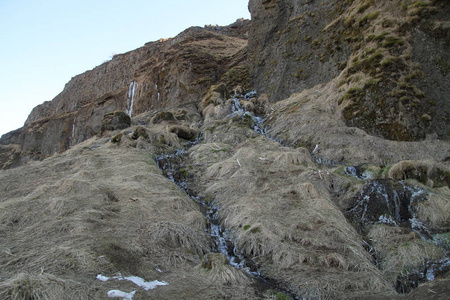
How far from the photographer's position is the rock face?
5.25m

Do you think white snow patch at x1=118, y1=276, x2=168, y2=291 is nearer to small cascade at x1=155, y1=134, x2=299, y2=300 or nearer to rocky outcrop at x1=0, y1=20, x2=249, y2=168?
small cascade at x1=155, y1=134, x2=299, y2=300

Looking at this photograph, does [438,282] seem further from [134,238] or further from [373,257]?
[134,238]

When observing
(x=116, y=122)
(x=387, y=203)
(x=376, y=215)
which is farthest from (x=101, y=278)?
(x=116, y=122)

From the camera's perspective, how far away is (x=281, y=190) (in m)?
8.93

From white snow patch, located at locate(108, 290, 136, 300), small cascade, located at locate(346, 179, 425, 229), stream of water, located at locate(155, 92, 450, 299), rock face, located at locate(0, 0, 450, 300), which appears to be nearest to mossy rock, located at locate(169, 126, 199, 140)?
rock face, located at locate(0, 0, 450, 300)

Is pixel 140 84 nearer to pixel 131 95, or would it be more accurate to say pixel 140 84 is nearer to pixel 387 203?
pixel 131 95

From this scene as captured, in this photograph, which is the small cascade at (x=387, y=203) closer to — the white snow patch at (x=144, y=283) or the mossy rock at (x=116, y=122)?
the white snow patch at (x=144, y=283)

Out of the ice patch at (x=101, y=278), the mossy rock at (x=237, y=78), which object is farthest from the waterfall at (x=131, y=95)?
the ice patch at (x=101, y=278)

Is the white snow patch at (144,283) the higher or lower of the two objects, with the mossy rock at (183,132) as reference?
lower

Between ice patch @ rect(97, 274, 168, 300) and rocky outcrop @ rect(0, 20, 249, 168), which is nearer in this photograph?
ice patch @ rect(97, 274, 168, 300)

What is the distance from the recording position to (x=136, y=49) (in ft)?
186

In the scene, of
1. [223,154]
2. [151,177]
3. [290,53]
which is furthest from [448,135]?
[290,53]

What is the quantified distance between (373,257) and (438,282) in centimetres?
232

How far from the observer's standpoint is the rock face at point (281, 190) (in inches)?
207
